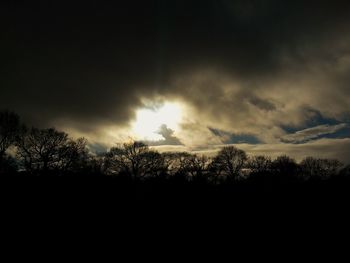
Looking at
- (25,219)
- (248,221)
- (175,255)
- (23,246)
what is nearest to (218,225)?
(248,221)

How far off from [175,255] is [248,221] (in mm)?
2972

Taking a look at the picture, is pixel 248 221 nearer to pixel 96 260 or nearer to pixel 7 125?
pixel 96 260

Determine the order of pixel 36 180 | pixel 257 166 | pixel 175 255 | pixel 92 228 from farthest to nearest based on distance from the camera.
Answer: pixel 257 166
pixel 36 180
pixel 92 228
pixel 175 255

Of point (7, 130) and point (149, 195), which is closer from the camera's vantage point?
point (149, 195)

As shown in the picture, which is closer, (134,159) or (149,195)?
(149,195)

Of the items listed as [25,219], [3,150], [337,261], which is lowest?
[337,261]

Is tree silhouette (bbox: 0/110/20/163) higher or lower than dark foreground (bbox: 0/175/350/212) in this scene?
higher

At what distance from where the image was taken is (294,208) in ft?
27.3

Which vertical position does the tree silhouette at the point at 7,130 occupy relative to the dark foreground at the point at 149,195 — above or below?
above

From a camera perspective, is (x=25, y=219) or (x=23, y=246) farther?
(x=25, y=219)

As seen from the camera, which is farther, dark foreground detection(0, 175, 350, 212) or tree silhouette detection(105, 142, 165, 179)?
tree silhouette detection(105, 142, 165, 179)

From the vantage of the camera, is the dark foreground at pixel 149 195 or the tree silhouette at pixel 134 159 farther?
the tree silhouette at pixel 134 159

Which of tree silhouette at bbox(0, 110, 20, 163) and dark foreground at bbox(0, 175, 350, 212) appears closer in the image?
dark foreground at bbox(0, 175, 350, 212)

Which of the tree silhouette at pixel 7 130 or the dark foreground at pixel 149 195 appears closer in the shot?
the dark foreground at pixel 149 195
